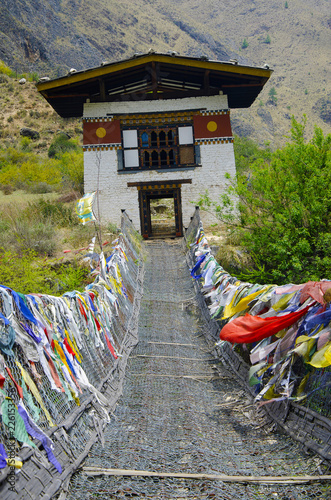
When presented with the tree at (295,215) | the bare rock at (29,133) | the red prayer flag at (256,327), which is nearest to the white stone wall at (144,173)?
the tree at (295,215)

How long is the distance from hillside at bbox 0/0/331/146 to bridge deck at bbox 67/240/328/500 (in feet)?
229

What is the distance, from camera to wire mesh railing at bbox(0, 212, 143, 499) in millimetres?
3727

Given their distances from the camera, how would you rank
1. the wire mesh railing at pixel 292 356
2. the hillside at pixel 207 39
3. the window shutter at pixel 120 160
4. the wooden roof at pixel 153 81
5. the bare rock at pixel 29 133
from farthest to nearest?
the hillside at pixel 207 39 → the bare rock at pixel 29 133 → the window shutter at pixel 120 160 → the wooden roof at pixel 153 81 → the wire mesh railing at pixel 292 356

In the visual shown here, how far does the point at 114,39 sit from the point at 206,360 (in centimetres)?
10447

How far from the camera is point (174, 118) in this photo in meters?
20.1

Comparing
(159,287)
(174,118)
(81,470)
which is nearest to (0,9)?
(174,118)

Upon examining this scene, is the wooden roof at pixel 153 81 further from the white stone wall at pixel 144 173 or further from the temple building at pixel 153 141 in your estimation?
the white stone wall at pixel 144 173

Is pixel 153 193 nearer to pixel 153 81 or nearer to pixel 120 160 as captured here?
pixel 120 160

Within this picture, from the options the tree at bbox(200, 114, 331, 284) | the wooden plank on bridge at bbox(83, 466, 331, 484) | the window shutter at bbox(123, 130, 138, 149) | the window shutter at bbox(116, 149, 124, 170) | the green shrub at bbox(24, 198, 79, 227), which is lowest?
the wooden plank on bridge at bbox(83, 466, 331, 484)

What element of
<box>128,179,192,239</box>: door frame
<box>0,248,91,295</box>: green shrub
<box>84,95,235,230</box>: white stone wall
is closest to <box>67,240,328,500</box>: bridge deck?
<box>0,248,91,295</box>: green shrub

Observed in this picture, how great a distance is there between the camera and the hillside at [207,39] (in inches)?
3127

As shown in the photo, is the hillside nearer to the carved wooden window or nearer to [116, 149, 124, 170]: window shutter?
the carved wooden window

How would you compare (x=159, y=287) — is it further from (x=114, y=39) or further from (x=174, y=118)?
(x=114, y=39)

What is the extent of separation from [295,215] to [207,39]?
4530 inches
